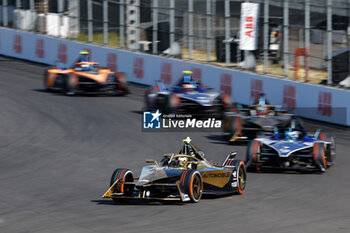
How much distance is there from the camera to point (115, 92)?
2817 cm

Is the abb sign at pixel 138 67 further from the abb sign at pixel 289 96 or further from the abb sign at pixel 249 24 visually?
the abb sign at pixel 289 96

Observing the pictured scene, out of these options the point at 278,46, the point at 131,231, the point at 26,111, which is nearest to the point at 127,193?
the point at 131,231

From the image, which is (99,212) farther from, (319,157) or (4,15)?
(4,15)

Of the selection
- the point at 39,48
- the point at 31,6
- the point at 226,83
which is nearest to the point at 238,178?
the point at 226,83

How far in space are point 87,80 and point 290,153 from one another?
13.4 meters

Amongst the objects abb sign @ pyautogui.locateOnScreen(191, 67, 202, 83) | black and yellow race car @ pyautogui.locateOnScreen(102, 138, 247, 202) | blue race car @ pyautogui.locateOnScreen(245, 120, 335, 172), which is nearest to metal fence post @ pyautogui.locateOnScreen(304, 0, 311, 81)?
abb sign @ pyautogui.locateOnScreen(191, 67, 202, 83)

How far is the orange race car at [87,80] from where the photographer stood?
90.1 ft

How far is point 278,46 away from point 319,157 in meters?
10.8

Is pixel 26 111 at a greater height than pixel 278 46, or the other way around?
pixel 278 46

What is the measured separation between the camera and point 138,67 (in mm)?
30922

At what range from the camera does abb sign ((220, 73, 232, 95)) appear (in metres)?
27.0

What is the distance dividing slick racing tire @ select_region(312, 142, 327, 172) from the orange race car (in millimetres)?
13059

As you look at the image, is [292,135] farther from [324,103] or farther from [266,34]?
[266,34]

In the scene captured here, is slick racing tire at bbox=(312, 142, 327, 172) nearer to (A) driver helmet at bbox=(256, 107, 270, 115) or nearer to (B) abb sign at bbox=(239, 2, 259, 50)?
(A) driver helmet at bbox=(256, 107, 270, 115)
